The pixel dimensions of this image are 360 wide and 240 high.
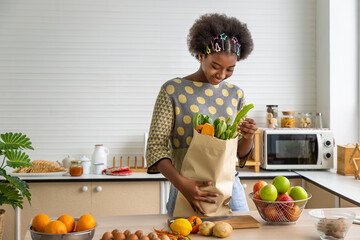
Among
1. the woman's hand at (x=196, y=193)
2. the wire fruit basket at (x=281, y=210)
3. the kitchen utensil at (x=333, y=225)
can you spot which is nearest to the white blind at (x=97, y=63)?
the woman's hand at (x=196, y=193)

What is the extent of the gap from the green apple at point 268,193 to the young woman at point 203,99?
0.99 ft

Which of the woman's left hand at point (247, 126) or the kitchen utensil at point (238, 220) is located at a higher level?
the woman's left hand at point (247, 126)

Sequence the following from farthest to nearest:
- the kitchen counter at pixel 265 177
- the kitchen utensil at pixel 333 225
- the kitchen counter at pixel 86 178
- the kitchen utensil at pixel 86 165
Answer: the kitchen utensil at pixel 86 165
the kitchen counter at pixel 86 178
the kitchen counter at pixel 265 177
the kitchen utensil at pixel 333 225

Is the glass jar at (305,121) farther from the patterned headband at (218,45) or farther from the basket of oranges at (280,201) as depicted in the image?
the basket of oranges at (280,201)

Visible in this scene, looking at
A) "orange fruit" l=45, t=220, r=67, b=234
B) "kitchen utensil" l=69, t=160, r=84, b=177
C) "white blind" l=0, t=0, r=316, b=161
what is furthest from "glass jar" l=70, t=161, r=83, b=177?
"orange fruit" l=45, t=220, r=67, b=234

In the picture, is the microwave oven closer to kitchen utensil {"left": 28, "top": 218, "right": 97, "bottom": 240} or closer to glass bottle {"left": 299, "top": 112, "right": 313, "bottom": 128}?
glass bottle {"left": 299, "top": 112, "right": 313, "bottom": 128}

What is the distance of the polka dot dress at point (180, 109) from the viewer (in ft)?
A: 5.92

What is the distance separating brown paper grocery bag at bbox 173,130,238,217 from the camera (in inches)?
61.7

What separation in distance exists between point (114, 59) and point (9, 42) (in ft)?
3.19

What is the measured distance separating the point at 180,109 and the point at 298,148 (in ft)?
6.45

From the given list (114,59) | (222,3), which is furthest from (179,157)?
(222,3)

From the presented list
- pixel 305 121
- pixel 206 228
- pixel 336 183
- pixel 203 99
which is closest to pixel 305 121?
pixel 305 121

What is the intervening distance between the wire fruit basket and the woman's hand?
0.19 m

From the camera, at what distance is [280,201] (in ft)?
5.14
